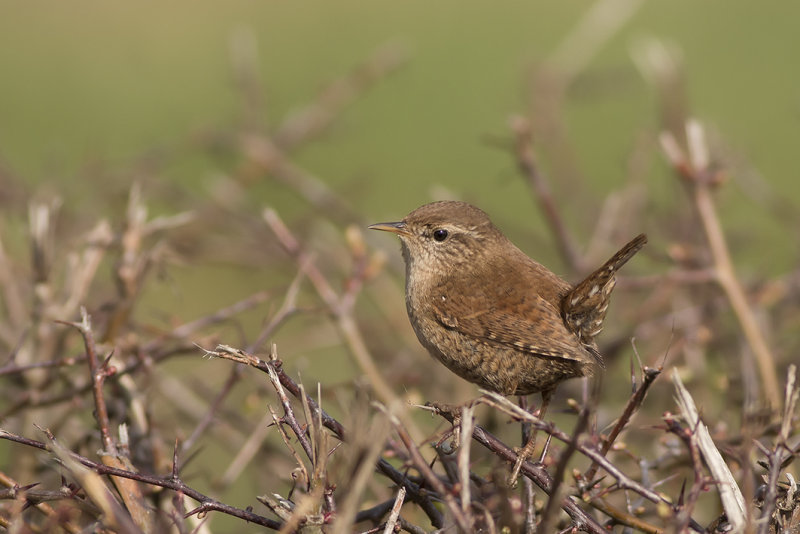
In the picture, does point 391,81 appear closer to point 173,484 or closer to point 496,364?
point 496,364

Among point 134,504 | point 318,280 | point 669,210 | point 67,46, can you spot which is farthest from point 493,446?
point 67,46

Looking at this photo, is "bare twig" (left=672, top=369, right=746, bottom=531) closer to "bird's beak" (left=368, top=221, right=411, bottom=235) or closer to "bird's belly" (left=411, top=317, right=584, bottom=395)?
"bird's belly" (left=411, top=317, right=584, bottom=395)

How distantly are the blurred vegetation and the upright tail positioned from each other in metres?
0.47

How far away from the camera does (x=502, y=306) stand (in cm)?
297

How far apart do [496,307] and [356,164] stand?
18.2 feet

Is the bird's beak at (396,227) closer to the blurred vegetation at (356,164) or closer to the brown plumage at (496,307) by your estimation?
the brown plumage at (496,307)

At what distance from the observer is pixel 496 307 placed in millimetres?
2984

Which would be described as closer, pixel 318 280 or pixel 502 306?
pixel 502 306

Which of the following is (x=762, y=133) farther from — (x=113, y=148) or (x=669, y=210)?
(x=113, y=148)

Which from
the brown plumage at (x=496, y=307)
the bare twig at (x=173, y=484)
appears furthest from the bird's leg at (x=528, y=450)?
the bare twig at (x=173, y=484)

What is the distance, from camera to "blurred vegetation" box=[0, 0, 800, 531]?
3.55 m

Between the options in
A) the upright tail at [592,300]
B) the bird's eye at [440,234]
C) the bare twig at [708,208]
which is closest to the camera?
the upright tail at [592,300]

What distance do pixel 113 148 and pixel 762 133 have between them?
221 inches

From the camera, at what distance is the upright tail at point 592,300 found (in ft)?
8.84
